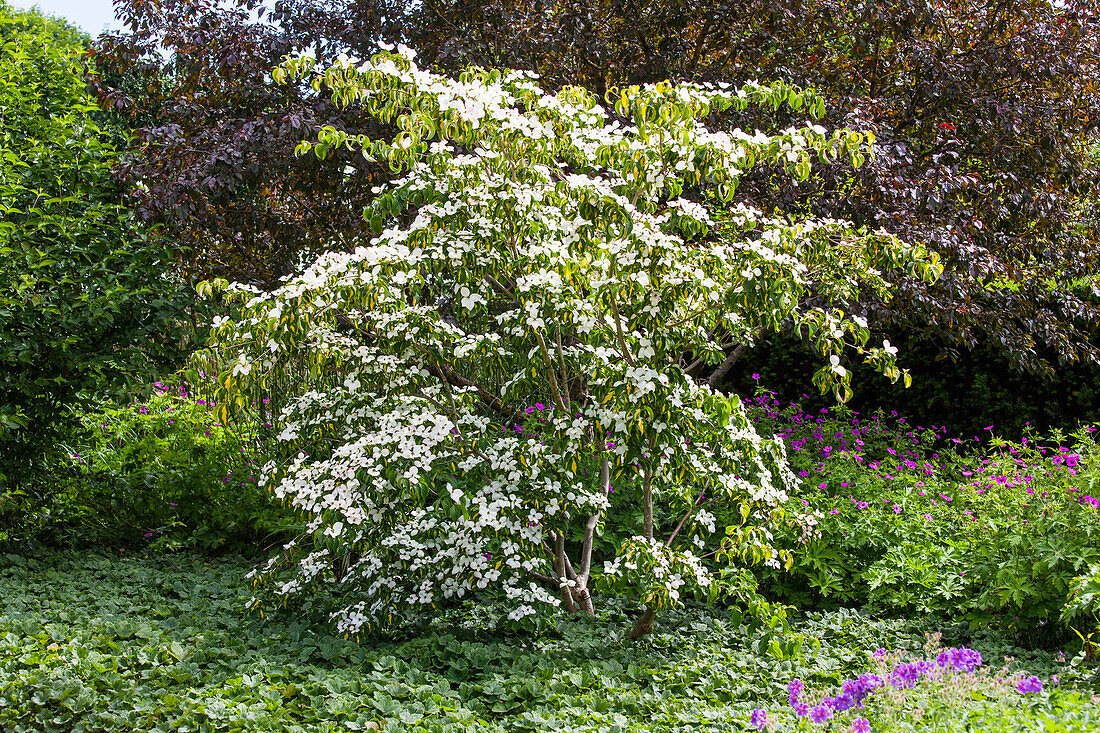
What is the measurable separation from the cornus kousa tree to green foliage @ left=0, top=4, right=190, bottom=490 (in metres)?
1.88

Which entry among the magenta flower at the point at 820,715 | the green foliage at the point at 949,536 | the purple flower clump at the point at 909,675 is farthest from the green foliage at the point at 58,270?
the purple flower clump at the point at 909,675

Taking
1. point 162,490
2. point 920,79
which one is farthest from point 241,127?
point 920,79

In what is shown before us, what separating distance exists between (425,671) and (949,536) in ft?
9.41

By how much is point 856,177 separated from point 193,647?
185 inches

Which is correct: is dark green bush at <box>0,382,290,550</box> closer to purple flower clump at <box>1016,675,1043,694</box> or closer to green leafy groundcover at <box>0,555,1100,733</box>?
green leafy groundcover at <box>0,555,1100,733</box>

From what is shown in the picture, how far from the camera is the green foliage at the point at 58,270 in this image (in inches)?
199

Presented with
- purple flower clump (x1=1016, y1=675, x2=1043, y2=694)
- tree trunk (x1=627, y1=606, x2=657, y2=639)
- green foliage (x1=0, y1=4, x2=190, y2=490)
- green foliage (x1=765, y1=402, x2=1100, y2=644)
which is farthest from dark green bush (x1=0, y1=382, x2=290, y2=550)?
purple flower clump (x1=1016, y1=675, x2=1043, y2=694)

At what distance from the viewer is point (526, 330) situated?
3494 mm

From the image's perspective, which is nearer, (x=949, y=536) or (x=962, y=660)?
(x=962, y=660)

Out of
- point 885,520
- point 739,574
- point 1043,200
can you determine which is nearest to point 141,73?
point 739,574

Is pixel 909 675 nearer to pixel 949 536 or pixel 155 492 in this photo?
pixel 949 536

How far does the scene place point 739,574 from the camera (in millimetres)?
3707

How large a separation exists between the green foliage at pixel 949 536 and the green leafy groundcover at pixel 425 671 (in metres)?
0.23

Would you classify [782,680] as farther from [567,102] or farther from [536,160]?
[567,102]
